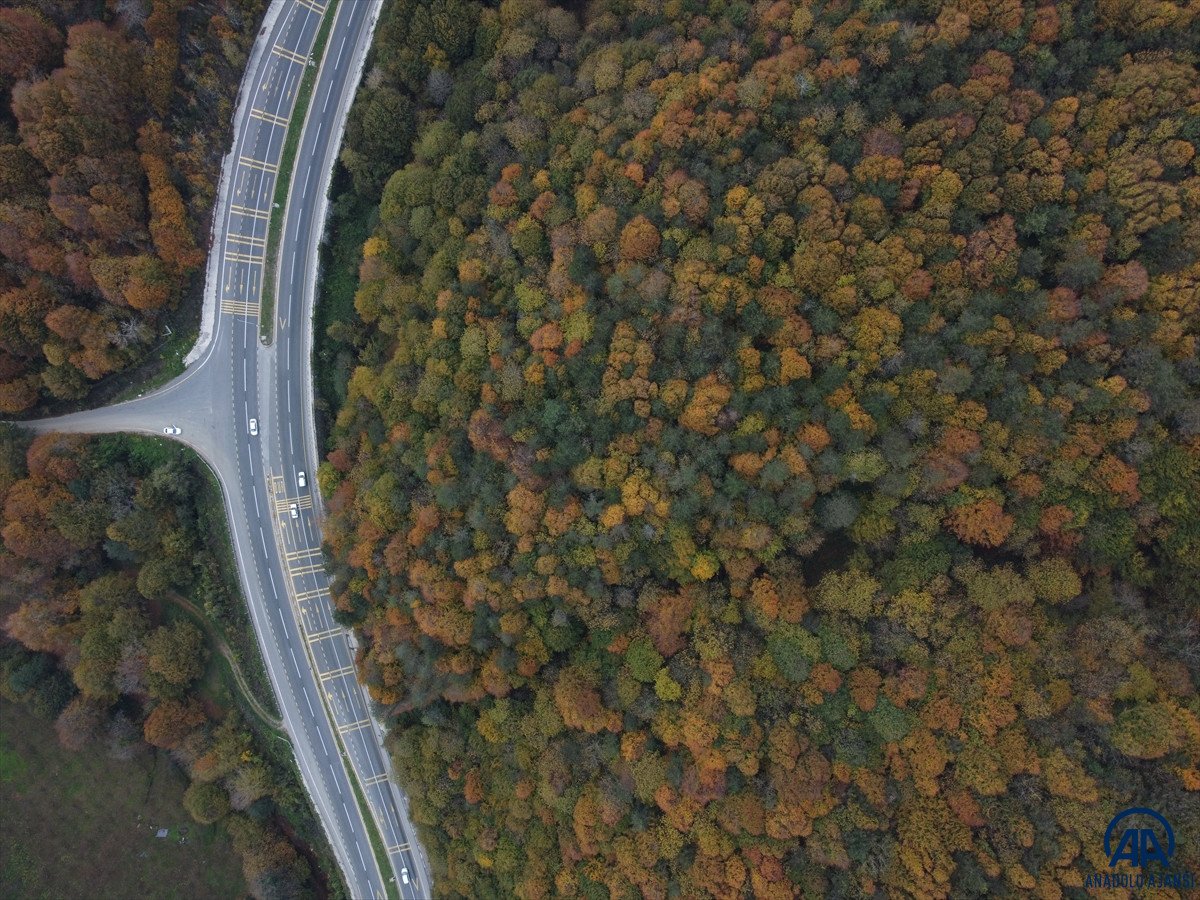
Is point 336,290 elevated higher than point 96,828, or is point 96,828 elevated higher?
point 336,290

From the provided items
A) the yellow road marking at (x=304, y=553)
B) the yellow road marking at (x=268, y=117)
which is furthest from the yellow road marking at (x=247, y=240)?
the yellow road marking at (x=304, y=553)

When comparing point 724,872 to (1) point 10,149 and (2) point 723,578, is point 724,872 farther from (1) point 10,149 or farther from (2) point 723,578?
(1) point 10,149

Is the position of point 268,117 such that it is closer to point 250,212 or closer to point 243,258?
point 250,212

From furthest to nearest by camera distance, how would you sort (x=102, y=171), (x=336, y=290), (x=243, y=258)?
(x=336, y=290) < (x=243, y=258) < (x=102, y=171)

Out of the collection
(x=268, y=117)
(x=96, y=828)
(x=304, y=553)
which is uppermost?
(x=268, y=117)

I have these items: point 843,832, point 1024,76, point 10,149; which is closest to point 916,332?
point 1024,76

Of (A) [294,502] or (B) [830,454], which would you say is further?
(A) [294,502]

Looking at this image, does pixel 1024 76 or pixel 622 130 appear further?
pixel 622 130

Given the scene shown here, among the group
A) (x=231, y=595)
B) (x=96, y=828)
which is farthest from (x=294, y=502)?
(x=96, y=828)
